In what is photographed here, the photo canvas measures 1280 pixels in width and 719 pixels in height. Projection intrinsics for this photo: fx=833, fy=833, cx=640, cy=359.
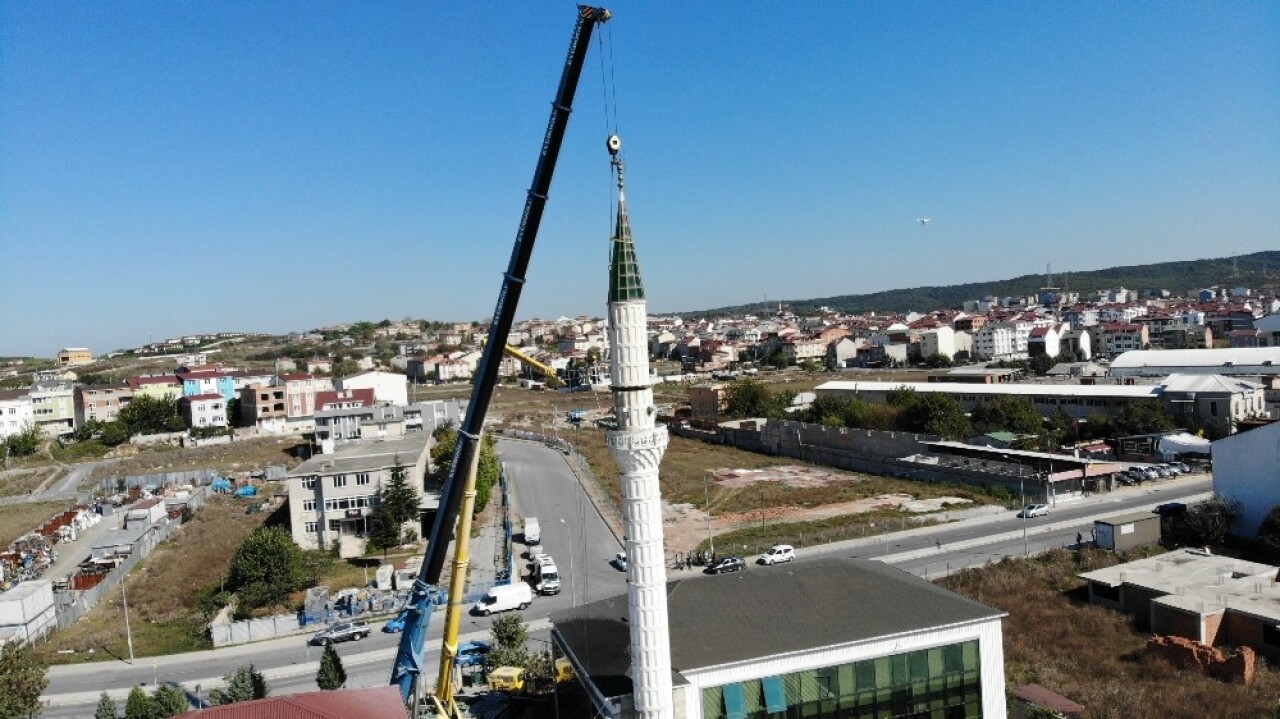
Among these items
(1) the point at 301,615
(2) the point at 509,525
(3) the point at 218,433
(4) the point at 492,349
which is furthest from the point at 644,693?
(3) the point at 218,433

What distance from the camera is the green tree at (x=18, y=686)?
69.2 feet

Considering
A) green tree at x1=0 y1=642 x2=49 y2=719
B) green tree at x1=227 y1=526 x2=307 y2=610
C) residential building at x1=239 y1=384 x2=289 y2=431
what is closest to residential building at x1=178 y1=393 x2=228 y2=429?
residential building at x1=239 y1=384 x2=289 y2=431

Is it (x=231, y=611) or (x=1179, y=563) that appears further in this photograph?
(x=231, y=611)

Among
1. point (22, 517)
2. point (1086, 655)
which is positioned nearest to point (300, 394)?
point (22, 517)

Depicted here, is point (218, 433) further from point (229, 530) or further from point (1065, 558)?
point (1065, 558)

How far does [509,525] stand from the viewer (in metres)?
42.8

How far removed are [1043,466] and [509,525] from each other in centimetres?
2963

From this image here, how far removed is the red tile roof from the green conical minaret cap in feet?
30.1

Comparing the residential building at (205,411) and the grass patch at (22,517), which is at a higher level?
the residential building at (205,411)

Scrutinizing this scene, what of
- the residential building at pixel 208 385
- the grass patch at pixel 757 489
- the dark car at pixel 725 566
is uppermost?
the residential building at pixel 208 385

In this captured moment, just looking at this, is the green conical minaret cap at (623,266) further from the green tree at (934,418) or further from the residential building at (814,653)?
the green tree at (934,418)

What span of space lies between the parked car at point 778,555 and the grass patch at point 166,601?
21207 millimetres

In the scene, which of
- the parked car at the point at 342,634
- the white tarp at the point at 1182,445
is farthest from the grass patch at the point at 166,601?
the white tarp at the point at 1182,445

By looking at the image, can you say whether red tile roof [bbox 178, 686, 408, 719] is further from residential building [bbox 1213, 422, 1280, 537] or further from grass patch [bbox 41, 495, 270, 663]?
residential building [bbox 1213, 422, 1280, 537]
